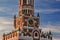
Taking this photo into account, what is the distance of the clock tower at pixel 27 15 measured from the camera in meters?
64.7

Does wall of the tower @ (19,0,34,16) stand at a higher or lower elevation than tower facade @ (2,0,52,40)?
higher

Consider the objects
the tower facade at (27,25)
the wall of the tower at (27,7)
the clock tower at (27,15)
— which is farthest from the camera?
the wall of the tower at (27,7)

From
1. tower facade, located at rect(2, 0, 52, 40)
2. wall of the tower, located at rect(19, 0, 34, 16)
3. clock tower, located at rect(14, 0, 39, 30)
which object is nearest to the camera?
tower facade, located at rect(2, 0, 52, 40)

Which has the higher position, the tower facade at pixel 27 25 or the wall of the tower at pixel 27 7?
the wall of the tower at pixel 27 7

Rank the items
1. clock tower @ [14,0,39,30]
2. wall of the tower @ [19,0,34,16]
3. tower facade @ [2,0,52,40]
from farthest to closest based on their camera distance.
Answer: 1. wall of the tower @ [19,0,34,16]
2. clock tower @ [14,0,39,30]
3. tower facade @ [2,0,52,40]

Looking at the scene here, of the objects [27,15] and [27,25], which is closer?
[27,25]

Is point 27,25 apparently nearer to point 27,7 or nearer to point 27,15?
point 27,15

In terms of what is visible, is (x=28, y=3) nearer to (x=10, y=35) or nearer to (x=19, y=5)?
(x=19, y=5)

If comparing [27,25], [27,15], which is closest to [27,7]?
[27,15]

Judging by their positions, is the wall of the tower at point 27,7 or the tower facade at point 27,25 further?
the wall of the tower at point 27,7

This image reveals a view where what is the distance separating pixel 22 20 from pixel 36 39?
5.68 metres

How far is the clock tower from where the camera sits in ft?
212

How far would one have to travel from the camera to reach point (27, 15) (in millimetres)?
65250

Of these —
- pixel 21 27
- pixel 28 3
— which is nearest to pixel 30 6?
pixel 28 3
